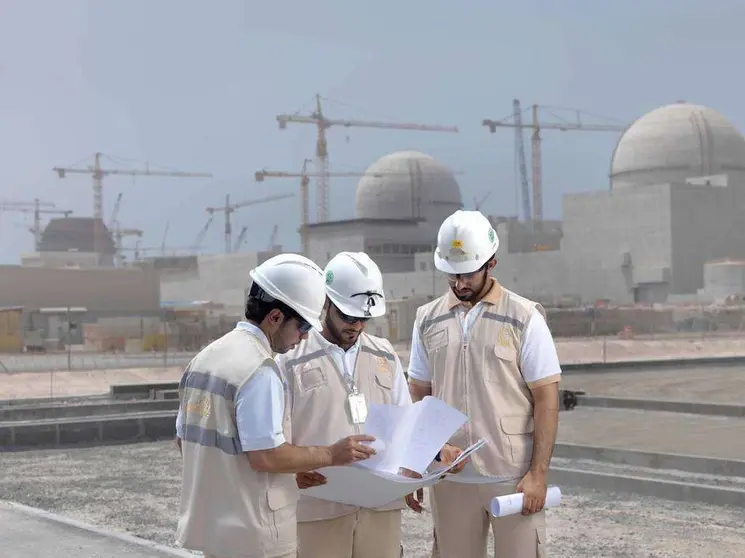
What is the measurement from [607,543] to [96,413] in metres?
10.4

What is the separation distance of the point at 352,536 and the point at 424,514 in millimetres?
4232

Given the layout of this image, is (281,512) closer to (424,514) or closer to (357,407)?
(357,407)

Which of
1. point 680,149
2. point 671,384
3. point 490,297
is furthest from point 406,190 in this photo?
point 490,297

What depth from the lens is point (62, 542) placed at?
6.80 m

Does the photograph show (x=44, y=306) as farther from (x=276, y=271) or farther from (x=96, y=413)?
(x=276, y=271)

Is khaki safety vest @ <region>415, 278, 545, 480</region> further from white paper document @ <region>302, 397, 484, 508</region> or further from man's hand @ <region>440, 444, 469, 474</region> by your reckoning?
white paper document @ <region>302, 397, 484, 508</region>

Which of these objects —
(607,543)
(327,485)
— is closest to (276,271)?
(327,485)

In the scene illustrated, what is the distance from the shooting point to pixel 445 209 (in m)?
80.1

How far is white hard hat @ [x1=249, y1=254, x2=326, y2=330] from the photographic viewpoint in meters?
3.56

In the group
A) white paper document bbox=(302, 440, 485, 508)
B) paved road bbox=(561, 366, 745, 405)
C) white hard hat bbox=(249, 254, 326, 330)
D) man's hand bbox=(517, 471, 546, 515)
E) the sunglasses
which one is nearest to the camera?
white hard hat bbox=(249, 254, 326, 330)

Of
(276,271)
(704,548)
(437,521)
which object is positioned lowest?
(704,548)

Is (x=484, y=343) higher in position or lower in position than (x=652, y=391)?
higher

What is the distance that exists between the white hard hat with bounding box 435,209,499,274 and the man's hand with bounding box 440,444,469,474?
2.28ft

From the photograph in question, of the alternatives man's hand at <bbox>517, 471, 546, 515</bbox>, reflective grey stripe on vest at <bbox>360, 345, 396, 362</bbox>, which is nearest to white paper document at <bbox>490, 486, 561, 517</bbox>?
man's hand at <bbox>517, 471, 546, 515</bbox>
